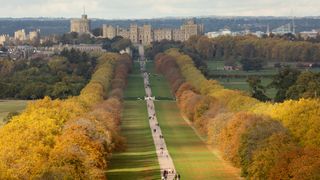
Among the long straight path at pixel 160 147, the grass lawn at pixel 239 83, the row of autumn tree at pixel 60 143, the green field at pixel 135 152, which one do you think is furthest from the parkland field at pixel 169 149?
the grass lawn at pixel 239 83

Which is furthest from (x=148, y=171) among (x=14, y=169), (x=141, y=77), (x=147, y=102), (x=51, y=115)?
(x=141, y=77)

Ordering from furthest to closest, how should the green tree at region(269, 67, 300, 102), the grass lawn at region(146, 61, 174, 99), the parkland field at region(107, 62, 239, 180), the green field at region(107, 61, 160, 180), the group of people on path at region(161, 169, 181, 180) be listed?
the grass lawn at region(146, 61, 174, 99) → the green tree at region(269, 67, 300, 102) → the parkland field at region(107, 62, 239, 180) → the green field at region(107, 61, 160, 180) → the group of people on path at region(161, 169, 181, 180)

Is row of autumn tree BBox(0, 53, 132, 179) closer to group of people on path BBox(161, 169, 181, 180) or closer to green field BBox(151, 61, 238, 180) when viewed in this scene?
group of people on path BBox(161, 169, 181, 180)

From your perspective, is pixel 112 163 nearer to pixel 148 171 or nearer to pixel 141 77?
pixel 148 171

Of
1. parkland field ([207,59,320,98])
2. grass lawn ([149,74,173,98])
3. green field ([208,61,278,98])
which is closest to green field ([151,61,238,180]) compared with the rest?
grass lawn ([149,74,173,98])

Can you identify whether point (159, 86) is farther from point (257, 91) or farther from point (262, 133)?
point (262, 133)

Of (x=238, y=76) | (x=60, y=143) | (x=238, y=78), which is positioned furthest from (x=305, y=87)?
(x=238, y=76)

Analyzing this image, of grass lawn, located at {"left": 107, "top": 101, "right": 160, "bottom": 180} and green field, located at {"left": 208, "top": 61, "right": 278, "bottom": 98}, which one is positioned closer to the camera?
grass lawn, located at {"left": 107, "top": 101, "right": 160, "bottom": 180}
